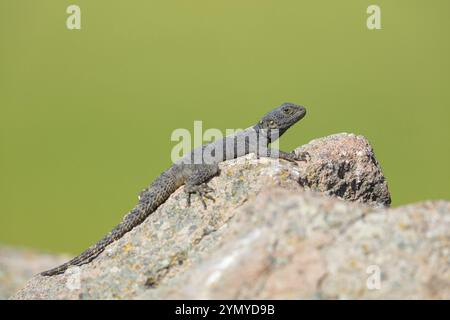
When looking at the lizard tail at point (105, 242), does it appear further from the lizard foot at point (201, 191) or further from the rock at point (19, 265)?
the rock at point (19, 265)

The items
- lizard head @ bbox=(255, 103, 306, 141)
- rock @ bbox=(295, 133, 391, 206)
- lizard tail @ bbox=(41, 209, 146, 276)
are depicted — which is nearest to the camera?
lizard tail @ bbox=(41, 209, 146, 276)

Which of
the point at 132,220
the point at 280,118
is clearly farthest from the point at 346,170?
the point at 132,220

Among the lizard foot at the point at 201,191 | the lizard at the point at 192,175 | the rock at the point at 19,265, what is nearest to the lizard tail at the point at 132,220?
the lizard at the point at 192,175

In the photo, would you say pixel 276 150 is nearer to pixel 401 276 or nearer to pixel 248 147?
pixel 248 147

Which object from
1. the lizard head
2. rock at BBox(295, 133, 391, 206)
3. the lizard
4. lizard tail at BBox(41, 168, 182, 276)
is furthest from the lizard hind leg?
the lizard head

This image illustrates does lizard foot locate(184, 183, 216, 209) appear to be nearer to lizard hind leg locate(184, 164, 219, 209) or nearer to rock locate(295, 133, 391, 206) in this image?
lizard hind leg locate(184, 164, 219, 209)

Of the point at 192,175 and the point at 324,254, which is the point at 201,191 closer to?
the point at 192,175

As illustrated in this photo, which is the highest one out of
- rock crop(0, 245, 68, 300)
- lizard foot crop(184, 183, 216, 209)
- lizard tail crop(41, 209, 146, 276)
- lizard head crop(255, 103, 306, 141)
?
lizard head crop(255, 103, 306, 141)
